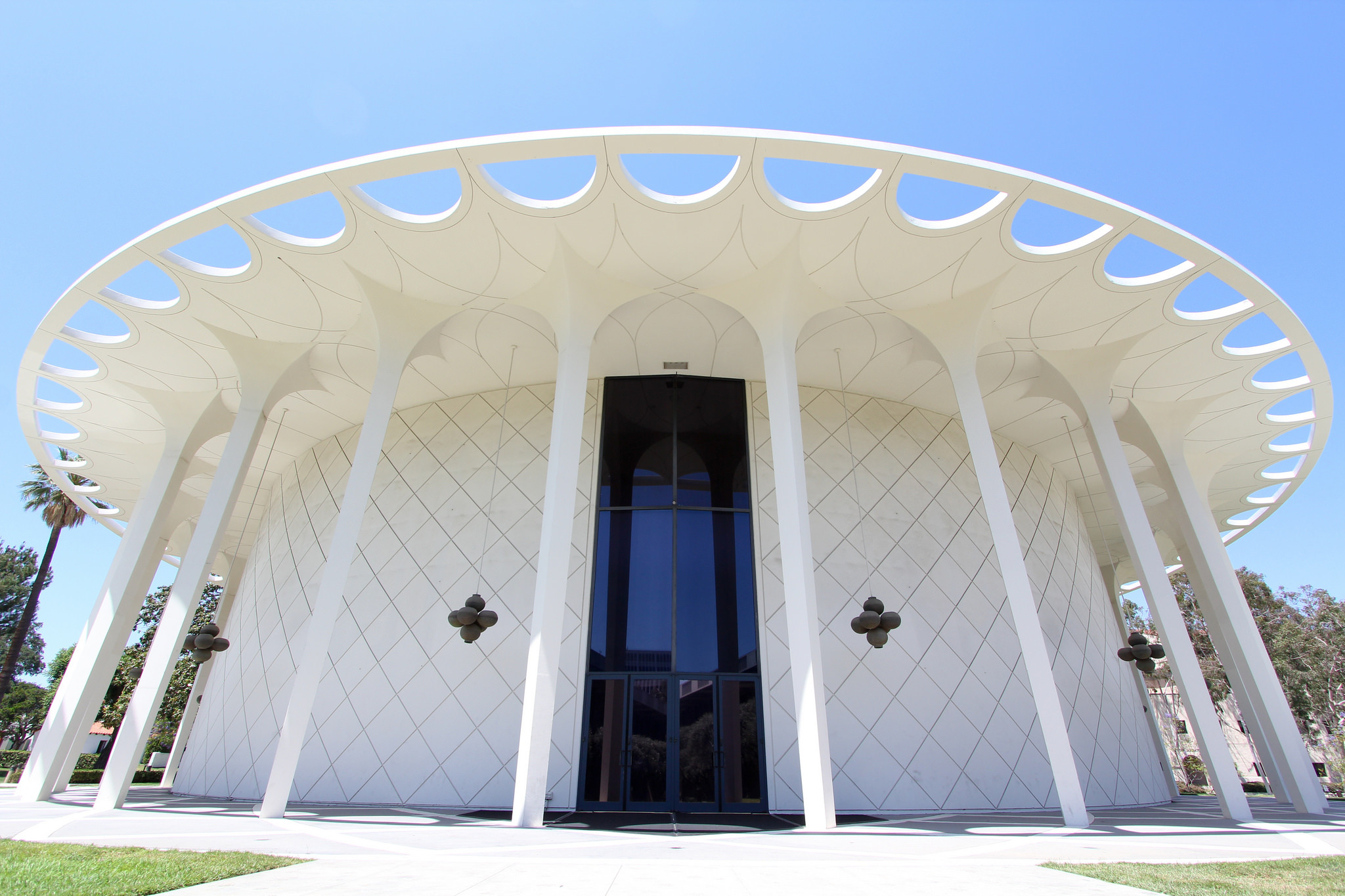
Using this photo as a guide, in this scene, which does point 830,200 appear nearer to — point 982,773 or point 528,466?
point 528,466

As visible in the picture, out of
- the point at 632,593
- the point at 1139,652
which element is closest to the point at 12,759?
the point at 632,593

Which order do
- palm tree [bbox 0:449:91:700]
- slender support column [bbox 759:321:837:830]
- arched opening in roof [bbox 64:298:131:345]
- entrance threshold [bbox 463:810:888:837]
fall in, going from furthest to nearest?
palm tree [bbox 0:449:91:700] < arched opening in roof [bbox 64:298:131:345] < entrance threshold [bbox 463:810:888:837] < slender support column [bbox 759:321:837:830]

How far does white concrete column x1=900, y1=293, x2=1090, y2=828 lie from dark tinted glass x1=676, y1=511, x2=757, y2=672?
4.03 meters

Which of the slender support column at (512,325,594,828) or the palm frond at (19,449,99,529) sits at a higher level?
the palm frond at (19,449,99,529)

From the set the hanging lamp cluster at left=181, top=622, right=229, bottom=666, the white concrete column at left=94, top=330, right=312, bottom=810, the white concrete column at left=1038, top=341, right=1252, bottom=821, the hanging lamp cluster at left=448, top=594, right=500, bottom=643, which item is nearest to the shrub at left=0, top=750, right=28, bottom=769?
the hanging lamp cluster at left=181, top=622, right=229, bottom=666

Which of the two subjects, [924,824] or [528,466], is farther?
[528,466]

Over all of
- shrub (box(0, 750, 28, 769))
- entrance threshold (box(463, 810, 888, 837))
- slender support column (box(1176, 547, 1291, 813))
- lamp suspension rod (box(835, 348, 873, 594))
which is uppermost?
lamp suspension rod (box(835, 348, 873, 594))

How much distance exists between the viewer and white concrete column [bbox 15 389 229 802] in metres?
10.3

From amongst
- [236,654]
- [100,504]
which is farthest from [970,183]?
[100,504]

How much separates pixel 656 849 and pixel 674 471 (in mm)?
7402

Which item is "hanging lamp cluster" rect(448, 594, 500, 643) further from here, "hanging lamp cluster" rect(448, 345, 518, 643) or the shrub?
the shrub

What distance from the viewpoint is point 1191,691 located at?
973cm

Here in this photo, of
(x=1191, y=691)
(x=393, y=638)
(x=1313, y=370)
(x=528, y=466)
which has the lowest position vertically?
(x=1191, y=691)

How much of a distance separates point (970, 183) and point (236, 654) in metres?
15.5
